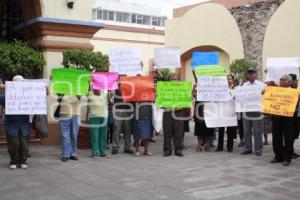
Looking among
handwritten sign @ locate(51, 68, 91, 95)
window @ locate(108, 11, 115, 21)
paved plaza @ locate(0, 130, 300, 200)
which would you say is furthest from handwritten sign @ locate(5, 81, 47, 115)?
window @ locate(108, 11, 115, 21)

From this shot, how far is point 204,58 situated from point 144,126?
1.94m

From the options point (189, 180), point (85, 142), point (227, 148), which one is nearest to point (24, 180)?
point (189, 180)

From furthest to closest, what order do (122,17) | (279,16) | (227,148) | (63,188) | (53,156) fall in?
1. (122,17)
2. (279,16)
3. (227,148)
4. (53,156)
5. (63,188)

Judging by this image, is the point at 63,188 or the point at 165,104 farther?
the point at 165,104

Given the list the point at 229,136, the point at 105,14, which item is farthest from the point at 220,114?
the point at 105,14

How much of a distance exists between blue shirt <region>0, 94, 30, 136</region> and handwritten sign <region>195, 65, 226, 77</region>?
12.0 feet

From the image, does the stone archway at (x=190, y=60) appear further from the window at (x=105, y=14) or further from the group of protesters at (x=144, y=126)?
the window at (x=105, y=14)

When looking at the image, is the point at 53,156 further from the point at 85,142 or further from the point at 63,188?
the point at 63,188

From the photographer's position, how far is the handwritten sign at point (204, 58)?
31.4 feet

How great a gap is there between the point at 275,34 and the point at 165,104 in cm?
889

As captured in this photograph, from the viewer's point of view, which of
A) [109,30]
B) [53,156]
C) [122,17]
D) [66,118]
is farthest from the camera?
[122,17]

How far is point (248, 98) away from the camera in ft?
30.6

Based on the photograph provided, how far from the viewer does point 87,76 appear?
882 cm

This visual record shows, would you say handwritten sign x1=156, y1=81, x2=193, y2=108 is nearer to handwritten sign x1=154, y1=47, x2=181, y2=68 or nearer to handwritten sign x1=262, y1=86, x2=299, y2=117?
handwritten sign x1=154, y1=47, x2=181, y2=68
